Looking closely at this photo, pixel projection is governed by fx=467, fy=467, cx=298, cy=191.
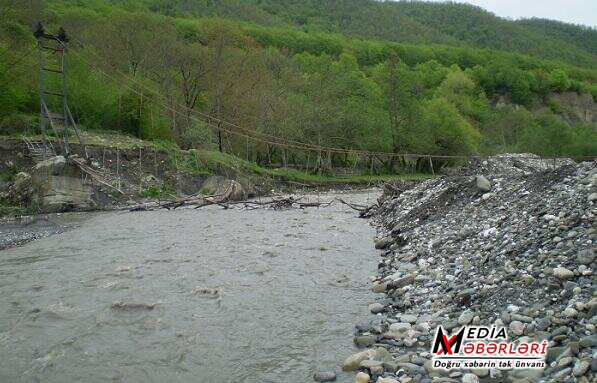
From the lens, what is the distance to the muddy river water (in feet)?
21.1

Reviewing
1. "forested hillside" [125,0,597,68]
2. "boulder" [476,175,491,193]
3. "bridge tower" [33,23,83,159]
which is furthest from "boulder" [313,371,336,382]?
"forested hillside" [125,0,597,68]

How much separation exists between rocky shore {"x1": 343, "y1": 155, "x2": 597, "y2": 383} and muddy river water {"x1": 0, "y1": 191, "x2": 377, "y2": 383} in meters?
0.63

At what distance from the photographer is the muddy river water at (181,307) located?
643cm

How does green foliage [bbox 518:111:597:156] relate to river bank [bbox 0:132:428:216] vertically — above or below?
above

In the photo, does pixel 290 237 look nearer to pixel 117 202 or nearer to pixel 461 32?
pixel 117 202

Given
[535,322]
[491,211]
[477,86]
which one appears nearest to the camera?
[535,322]

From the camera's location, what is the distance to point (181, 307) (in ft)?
29.4

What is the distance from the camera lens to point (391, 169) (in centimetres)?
6397

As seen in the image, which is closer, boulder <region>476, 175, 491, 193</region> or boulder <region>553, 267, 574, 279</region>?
boulder <region>553, 267, 574, 279</region>

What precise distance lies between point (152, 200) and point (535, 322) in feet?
96.9

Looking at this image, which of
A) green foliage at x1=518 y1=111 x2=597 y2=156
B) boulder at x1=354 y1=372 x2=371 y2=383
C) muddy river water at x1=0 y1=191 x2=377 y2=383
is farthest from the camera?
green foliage at x1=518 y1=111 x2=597 y2=156

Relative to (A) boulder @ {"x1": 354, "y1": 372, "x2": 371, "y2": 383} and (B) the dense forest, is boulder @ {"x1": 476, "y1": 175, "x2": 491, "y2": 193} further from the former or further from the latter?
(B) the dense forest

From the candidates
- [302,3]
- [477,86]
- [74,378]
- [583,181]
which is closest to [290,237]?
[583,181]

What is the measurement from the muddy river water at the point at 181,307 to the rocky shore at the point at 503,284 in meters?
0.63
